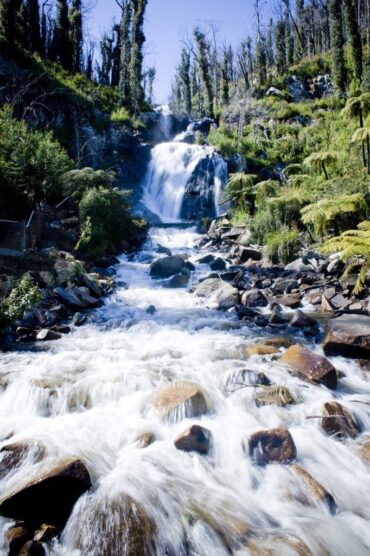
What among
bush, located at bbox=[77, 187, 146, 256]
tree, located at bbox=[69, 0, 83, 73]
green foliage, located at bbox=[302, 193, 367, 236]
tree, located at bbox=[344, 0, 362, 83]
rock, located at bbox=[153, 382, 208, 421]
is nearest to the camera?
rock, located at bbox=[153, 382, 208, 421]

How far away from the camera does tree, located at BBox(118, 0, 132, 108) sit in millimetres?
29672

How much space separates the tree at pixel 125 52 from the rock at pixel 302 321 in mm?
27914

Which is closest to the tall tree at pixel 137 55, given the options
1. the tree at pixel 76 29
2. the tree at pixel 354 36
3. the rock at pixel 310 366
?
the tree at pixel 76 29

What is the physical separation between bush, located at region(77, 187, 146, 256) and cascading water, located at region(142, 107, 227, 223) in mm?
6917

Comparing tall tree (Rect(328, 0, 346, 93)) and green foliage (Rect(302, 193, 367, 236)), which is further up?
tall tree (Rect(328, 0, 346, 93))

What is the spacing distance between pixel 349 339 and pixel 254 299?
10.6 feet

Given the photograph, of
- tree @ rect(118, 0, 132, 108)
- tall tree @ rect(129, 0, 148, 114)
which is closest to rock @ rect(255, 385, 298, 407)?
tall tree @ rect(129, 0, 148, 114)

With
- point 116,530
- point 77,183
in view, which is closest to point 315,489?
point 116,530

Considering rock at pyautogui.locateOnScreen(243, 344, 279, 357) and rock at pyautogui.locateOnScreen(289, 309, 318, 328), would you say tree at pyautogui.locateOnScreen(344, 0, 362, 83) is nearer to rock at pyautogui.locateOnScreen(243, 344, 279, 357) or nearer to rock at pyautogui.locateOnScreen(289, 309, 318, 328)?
rock at pyautogui.locateOnScreen(289, 309, 318, 328)

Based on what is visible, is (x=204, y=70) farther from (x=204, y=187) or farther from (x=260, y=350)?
(x=260, y=350)

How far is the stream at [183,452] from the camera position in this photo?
281 cm

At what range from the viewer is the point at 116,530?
2740mm

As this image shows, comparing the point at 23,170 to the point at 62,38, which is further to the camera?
the point at 62,38

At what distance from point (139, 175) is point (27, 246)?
1509 cm
